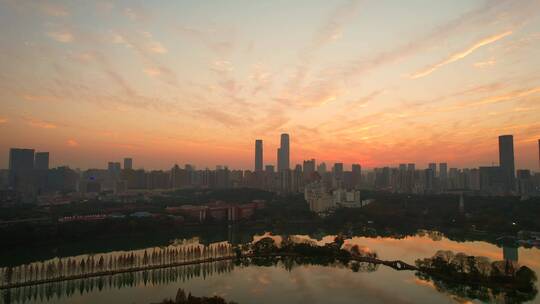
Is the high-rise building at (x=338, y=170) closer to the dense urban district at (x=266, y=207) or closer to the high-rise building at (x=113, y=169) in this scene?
the dense urban district at (x=266, y=207)

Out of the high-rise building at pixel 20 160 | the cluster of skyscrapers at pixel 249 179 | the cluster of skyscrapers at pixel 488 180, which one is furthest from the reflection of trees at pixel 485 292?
the high-rise building at pixel 20 160

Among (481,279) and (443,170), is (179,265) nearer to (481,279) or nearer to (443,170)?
(481,279)

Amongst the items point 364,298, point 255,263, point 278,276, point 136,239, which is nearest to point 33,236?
point 136,239

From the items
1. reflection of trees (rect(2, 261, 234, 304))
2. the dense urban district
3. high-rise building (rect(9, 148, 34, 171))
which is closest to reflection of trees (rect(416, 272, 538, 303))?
reflection of trees (rect(2, 261, 234, 304))

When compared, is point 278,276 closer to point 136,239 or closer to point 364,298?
point 364,298

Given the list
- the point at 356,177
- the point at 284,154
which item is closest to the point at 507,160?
the point at 356,177
